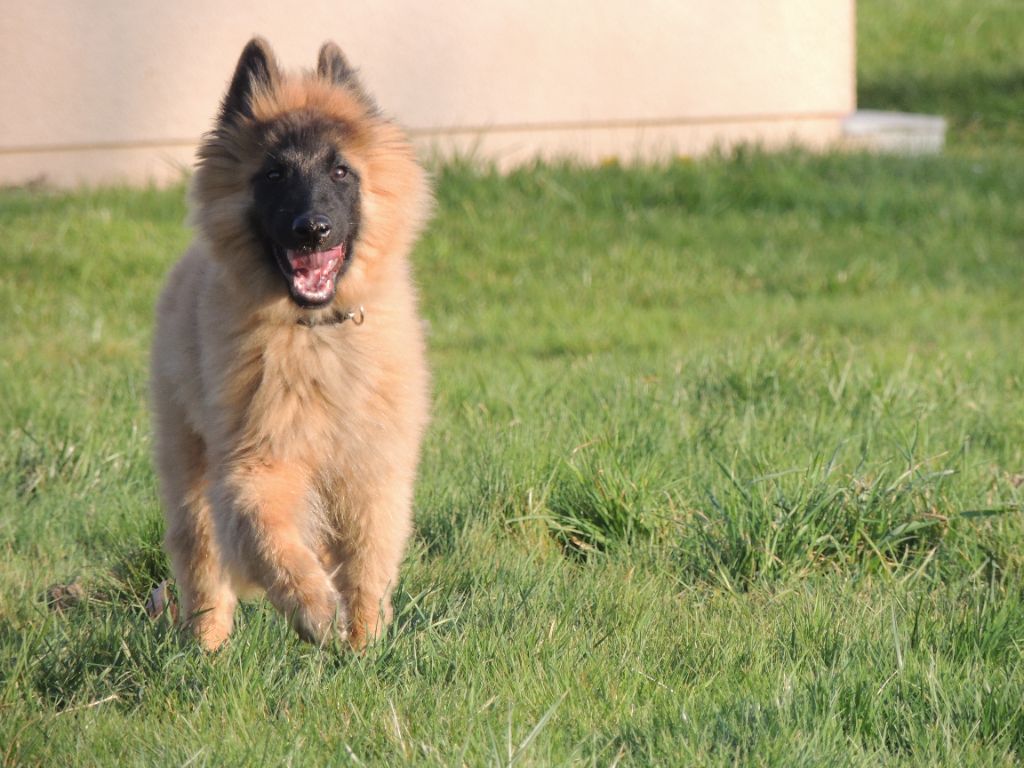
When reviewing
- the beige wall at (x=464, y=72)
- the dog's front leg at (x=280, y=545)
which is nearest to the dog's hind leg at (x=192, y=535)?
the dog's front leg at (x=280, y=545)

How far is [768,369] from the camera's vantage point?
586 cm

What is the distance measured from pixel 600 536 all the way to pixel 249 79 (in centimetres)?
176

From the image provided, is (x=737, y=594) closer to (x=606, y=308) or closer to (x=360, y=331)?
(x=360, y=331)

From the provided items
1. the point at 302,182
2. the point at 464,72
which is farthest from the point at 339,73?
the point at 464,72

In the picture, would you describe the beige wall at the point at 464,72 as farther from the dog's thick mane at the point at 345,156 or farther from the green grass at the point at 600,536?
the dog's thick mane at the point at 345,156

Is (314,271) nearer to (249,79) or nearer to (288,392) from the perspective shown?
(288,392)

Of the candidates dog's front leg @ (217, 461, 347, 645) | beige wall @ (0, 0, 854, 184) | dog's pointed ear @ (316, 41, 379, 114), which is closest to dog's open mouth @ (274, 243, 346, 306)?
dog's front leg @ (217, 461, 347, 645)

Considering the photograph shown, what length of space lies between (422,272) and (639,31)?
3792 mm

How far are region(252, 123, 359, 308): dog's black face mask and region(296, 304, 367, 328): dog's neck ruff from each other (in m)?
0.07

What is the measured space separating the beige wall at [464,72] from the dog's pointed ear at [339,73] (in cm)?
599

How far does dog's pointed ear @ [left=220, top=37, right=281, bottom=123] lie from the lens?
404 cm

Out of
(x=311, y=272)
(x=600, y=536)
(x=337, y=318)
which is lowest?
(x=600, y=536)

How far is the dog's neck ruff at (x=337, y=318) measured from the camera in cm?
385

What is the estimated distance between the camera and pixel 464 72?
36.0ft
